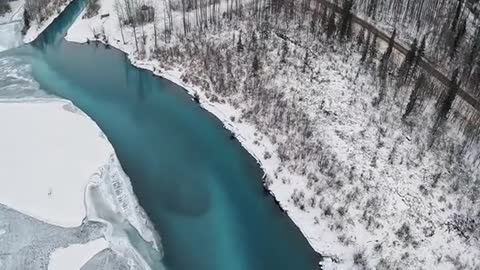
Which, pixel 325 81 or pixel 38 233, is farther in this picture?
pixel 325 81

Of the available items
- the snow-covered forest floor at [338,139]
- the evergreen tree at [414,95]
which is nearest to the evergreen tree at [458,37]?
the snow-covered forest floor at [338,139]

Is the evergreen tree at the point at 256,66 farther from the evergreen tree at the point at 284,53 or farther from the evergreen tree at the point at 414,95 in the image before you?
the evergreen tree at the point at 414,95

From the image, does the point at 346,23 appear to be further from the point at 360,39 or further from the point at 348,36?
the point at 360,39

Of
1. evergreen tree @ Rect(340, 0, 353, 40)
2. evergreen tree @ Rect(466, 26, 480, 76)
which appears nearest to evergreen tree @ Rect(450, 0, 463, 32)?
evergreen tree @ Rect(466, 26, 480, 76)

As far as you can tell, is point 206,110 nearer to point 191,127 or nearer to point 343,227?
point 191,127

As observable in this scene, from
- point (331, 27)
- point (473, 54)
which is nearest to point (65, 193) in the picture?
point (331, 27)

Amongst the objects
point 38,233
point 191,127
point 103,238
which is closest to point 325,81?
point 191,127
